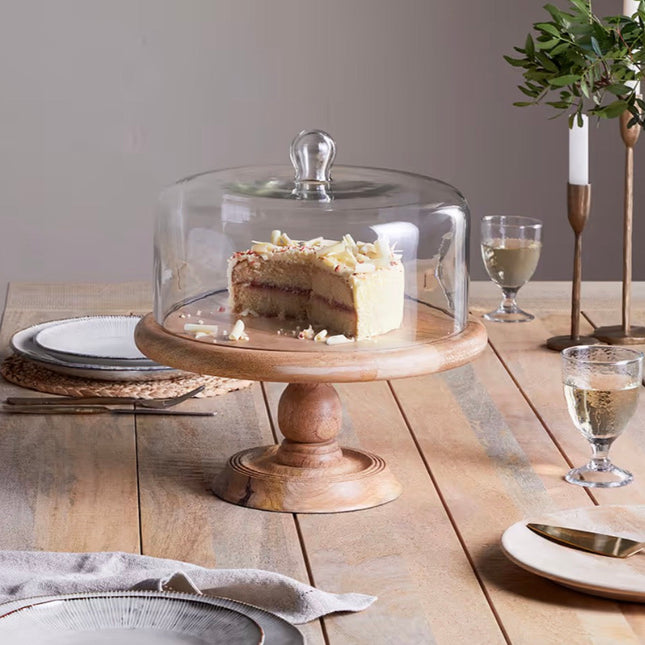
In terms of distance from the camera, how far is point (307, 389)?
139 cm

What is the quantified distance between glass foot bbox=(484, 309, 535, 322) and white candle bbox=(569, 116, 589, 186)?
26 centimetres

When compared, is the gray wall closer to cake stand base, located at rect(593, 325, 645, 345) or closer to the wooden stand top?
cake stand base, located at rect(593, 325, 645, 345)

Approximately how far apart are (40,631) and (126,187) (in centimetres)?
318

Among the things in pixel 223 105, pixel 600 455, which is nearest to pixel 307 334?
pixel 600 455

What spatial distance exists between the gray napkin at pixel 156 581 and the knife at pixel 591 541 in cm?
19

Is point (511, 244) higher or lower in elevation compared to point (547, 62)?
lower

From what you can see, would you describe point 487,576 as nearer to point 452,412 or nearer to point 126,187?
point 452,412

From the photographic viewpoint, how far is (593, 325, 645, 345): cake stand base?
77.7 inches

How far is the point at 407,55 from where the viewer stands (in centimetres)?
402

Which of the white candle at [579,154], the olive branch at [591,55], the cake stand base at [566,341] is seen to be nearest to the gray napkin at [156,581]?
the olive branch at [591,55]

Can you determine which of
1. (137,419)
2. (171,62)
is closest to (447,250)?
(137,419)

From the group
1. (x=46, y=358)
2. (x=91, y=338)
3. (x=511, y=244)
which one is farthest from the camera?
(x=511, y=244)

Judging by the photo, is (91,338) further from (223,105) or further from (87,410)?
(223,105)

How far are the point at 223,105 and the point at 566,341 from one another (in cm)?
226
